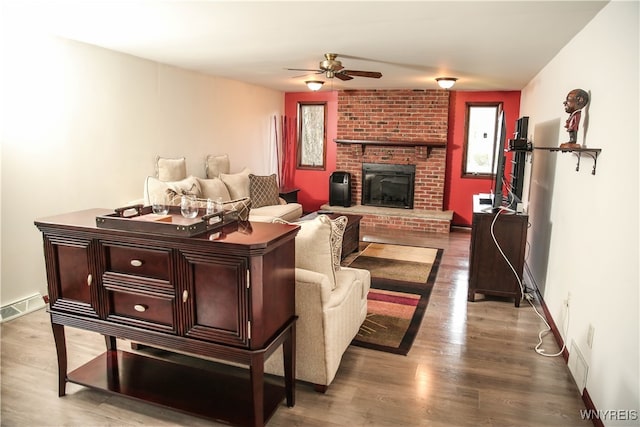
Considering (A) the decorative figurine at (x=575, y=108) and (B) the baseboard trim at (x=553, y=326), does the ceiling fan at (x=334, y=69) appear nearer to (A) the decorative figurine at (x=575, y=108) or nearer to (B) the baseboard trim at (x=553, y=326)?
(A) the decorative figurine at (x=575, y=108)

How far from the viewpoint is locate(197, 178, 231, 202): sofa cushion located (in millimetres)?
5242

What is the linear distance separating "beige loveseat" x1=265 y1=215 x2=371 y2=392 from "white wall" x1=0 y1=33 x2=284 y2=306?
8.07 feet

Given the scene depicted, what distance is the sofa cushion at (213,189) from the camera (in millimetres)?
5242

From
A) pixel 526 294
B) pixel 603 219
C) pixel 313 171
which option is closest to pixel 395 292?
pixel 526 294

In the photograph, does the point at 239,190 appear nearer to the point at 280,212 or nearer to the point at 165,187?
the point at 280,212

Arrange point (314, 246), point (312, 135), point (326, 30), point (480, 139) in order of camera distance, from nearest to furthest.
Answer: point (314, 246) → point (326, 30) → point (480, 139) → point (312, 135)

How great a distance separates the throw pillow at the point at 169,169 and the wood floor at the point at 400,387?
193cm

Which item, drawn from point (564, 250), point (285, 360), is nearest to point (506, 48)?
point (564, 250)

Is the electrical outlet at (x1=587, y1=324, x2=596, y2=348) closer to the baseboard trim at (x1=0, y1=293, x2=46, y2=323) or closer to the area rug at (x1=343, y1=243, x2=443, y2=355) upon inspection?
the area rug at (x1=343, y1=243, x2=443, y2=355)

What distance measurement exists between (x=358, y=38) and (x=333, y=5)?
903 millimetres

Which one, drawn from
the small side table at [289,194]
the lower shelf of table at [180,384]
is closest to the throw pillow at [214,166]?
the small side table at [289,194]

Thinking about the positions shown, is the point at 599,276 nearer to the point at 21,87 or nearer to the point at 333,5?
the point at 333,5

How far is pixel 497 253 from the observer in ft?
12.8

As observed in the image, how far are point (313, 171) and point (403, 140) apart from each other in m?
1.77
